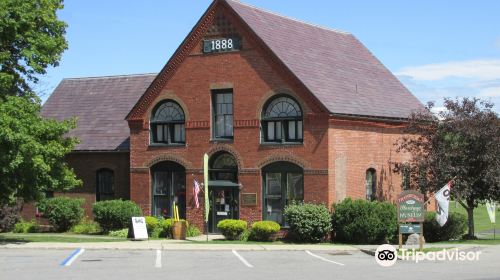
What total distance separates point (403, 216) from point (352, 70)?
514 inches

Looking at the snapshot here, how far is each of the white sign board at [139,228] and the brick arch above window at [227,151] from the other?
4.23m

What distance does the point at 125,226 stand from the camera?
3481cm

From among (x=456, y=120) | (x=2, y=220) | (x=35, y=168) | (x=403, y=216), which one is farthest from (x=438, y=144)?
(x=2, y=220)

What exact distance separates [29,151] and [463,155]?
15999 mm

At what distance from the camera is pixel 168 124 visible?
35.1 metres

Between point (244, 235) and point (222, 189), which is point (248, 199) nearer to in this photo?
point (222, 189)

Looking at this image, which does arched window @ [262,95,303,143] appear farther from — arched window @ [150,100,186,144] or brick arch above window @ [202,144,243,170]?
arched window @ [150,100,186,144]

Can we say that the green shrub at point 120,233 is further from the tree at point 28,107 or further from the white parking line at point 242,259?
the white parking line at point 242,259

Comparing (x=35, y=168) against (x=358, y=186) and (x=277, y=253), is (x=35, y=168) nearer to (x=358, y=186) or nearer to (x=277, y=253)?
(x=277, y=253)

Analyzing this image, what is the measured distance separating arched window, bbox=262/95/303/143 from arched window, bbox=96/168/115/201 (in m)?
9.69

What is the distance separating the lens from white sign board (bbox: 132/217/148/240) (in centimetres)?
3108

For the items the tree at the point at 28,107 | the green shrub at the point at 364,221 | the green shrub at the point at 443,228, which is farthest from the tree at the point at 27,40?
the green shrub at the point at 443,228

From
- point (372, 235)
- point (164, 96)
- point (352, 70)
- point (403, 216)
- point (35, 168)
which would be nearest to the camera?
point (403, 216)

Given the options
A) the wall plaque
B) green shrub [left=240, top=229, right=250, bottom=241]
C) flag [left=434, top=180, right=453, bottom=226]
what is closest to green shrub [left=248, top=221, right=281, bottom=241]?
green shrub [left=240, top=229, right=250, bottom=241]
